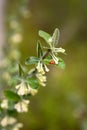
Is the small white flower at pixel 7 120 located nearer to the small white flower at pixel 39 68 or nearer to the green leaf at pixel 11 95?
the green leaf at pixel 11 95

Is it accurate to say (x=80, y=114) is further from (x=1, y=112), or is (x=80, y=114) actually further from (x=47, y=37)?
(x=47, y=37)

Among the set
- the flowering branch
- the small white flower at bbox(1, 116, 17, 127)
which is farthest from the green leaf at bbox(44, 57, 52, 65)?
the small white flower at bbox(1, 116, 17, 127)

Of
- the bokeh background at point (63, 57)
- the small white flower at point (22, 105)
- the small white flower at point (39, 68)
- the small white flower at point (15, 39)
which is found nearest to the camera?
the small white flower at point (39, 68)

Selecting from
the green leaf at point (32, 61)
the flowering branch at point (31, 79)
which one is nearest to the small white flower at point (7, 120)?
the flowering branch at point (31, 79)

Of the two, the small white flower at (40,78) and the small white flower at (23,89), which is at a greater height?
the small white flower at (40,78)

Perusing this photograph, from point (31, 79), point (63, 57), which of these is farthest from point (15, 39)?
point (63, 57)

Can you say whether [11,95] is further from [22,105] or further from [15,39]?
[15,39]
